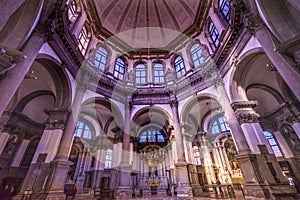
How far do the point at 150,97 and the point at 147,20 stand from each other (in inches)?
425

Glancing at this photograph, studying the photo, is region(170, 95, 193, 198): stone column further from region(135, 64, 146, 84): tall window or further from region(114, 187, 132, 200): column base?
region(135, 64, 146, 84): tall window

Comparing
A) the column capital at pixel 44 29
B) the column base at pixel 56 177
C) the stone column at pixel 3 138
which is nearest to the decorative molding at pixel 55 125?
the column base at pixel 56 177

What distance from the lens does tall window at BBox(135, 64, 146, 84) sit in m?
16.5

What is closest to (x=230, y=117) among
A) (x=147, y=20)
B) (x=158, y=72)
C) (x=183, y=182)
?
(x=183, y=182)

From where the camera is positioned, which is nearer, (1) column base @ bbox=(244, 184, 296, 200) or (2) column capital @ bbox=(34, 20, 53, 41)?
(1) column base @ bbox=(244, 184, 296, 200)

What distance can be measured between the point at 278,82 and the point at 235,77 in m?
3.80

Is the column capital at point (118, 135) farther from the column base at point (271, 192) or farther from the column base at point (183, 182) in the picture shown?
the column base at point (271, 192)

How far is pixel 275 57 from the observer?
607 cm

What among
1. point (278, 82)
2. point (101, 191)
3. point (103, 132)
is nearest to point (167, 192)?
point (101, 191)

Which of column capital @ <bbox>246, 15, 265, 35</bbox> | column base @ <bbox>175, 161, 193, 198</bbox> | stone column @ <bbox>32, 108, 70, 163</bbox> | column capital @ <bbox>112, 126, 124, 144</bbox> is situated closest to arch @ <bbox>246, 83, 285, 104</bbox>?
column capital @ <bbox>246, 15, 265, 35</bbox>

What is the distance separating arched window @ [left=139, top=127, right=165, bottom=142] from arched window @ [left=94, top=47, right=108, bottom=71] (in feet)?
30.3

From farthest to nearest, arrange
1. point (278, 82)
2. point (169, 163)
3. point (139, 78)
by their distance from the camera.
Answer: point (139, 78) < point (169, 163) < point (278, 82)

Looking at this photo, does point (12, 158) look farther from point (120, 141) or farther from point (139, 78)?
point (139, 78)

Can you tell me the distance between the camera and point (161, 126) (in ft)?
58.5
